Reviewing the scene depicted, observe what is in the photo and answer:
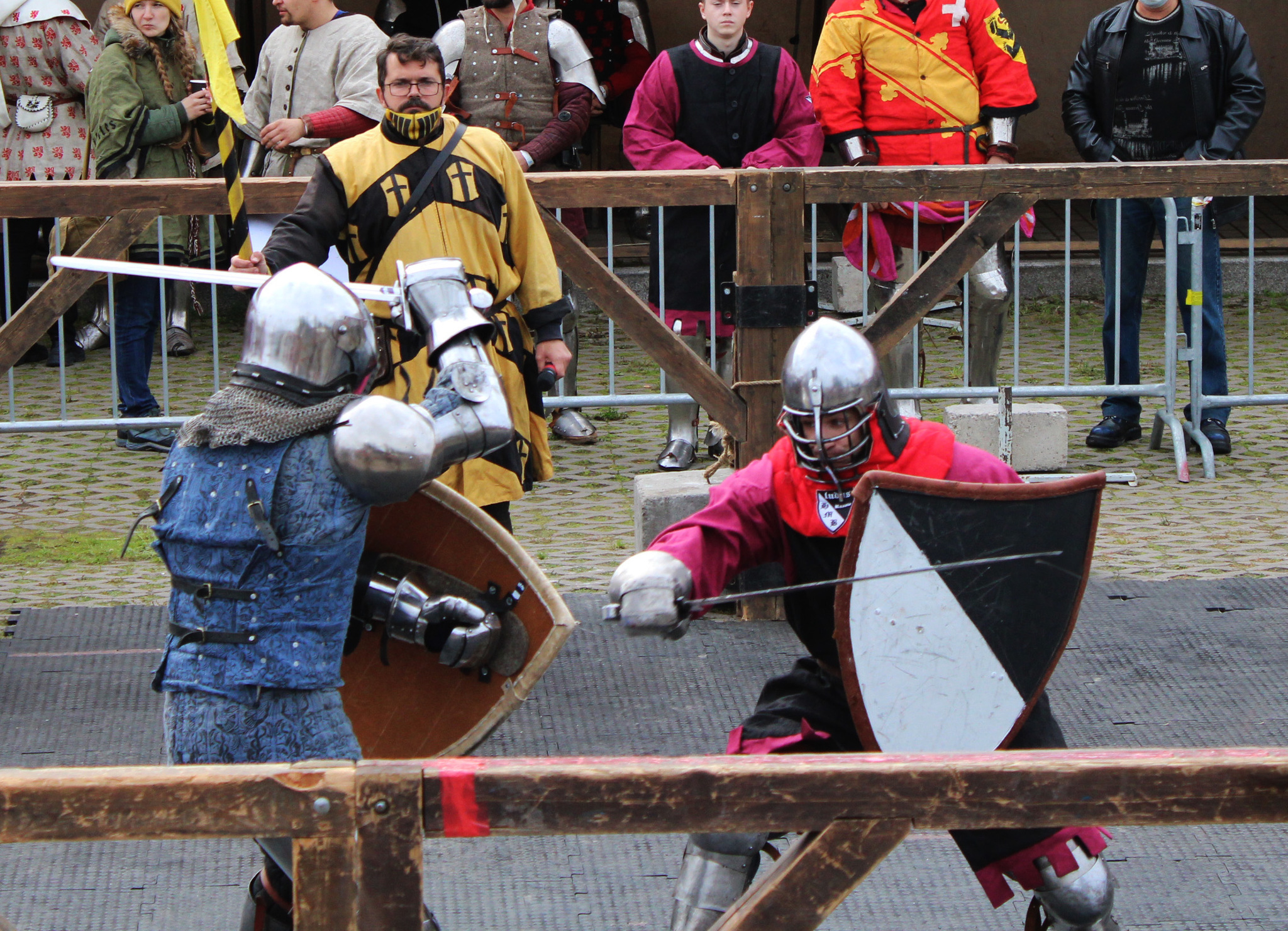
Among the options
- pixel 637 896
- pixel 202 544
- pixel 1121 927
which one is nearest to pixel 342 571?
pixel 202 544

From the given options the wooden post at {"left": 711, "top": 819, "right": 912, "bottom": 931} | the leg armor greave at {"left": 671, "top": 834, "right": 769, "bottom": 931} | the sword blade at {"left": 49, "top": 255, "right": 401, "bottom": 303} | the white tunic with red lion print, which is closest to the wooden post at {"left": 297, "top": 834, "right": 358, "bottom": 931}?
the wooden post at {"left": 711, "top": 819, "right": 912, "bottom": 931}

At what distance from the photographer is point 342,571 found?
9.36ft

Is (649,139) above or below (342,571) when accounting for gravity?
above

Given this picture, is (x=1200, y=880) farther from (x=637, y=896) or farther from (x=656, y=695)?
(x=656, y=695)

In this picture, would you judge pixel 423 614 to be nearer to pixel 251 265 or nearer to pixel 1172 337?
pixel 251 265

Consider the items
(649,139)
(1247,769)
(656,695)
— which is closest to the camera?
(1247,769)

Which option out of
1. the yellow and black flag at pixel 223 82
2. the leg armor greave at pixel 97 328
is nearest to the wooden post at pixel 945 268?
the yellow and black flag at pixel 223 82

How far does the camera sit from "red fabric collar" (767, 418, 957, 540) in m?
2.93

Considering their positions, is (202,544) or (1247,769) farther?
(202,544)

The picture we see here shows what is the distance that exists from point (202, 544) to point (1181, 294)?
5296 millimetres

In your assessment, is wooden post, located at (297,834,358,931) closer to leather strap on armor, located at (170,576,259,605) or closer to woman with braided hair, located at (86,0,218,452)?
leather strap on armor, located at (170,576,259,605)

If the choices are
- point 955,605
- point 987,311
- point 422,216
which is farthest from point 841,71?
point 955,605

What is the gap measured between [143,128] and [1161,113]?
13.2 feet

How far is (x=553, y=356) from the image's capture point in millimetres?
4332
